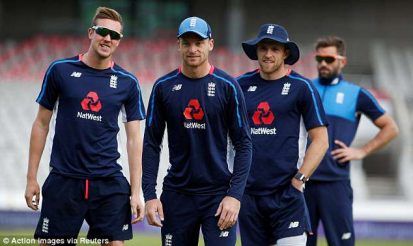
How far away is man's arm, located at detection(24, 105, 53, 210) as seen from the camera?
6984 mm

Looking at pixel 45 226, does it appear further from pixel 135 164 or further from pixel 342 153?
pixel 342 153

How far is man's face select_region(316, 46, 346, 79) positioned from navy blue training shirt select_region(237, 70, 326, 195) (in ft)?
6.09

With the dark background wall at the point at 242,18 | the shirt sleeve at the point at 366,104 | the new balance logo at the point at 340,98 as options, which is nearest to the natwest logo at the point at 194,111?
the new balance logo at the point at 340,98

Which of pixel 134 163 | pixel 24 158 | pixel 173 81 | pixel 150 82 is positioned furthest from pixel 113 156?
pixel 150 82

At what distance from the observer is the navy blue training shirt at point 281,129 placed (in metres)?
7.20

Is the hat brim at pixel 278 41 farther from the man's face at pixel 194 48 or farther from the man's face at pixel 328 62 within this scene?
the man's face at pixel 328 62

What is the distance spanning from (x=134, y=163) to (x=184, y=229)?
32.5 inches

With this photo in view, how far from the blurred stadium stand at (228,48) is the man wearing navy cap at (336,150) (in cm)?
826

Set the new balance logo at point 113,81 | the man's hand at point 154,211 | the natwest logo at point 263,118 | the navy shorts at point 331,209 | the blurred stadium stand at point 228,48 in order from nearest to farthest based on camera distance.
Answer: the man's hand at point 154,211 < the new balance logo at point 113,81 < the natwest logo at point 263,118 < the navy shorts at point 331,209 < the blurred stadium stand at point 228,48

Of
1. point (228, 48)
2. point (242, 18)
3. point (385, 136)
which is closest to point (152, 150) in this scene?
point (385, 136)

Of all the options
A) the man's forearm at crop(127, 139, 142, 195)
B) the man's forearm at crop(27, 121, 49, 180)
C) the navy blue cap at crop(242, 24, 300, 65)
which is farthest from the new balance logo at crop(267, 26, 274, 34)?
the man's forearm at crop(27, 121, 49, 180)

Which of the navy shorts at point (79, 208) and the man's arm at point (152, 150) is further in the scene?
the navy shorts at point (79, 208)

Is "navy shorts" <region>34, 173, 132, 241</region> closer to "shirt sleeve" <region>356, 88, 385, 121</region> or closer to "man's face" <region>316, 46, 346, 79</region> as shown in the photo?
"man's face" <region>316, 46, 346, 79</region>

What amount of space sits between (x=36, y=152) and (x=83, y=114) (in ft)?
1.65
